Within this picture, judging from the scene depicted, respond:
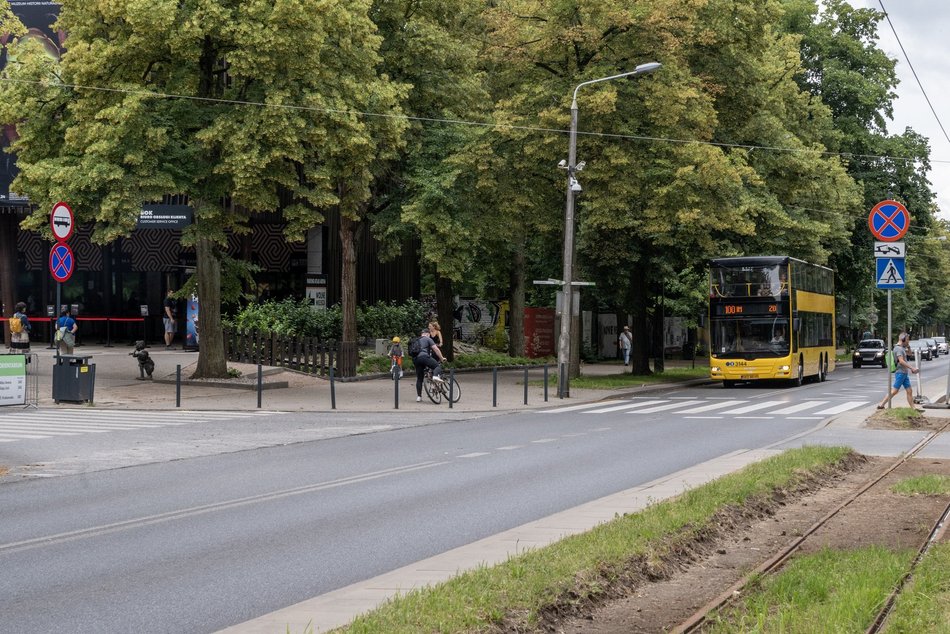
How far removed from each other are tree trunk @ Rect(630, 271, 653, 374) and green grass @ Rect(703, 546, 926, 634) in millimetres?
31913

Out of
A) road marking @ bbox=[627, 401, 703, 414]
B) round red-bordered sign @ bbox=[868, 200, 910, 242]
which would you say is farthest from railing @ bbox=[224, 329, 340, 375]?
round red-bordered sign @ bbox=[868, 200, 910, 242]

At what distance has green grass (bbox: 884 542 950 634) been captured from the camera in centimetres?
663

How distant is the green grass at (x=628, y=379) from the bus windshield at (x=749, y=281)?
3.60m

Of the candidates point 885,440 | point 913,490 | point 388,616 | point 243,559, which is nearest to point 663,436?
point 885,440

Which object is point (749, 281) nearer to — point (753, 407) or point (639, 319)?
point (639, 319)

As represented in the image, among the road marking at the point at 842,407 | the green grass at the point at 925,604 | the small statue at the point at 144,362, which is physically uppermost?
the small statue at the point at 144,362

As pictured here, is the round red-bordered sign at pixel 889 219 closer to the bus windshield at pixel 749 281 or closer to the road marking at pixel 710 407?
the road marking at pixel 710 407

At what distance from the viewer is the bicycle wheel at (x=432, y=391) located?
2866 cm

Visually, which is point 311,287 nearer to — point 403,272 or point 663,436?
point 403,272

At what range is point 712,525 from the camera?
1023 cm

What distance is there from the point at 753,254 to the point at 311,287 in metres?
16.0

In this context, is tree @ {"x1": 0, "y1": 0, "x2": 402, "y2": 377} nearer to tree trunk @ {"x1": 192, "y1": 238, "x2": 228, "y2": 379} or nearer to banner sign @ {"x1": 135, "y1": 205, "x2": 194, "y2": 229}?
tree trunk @ {"x1": 192, "y1": 238, "x2": 228, "y2": 379}

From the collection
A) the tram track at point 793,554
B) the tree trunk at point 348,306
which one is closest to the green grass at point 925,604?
the tram track at point 793,554

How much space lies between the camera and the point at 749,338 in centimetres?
3938
